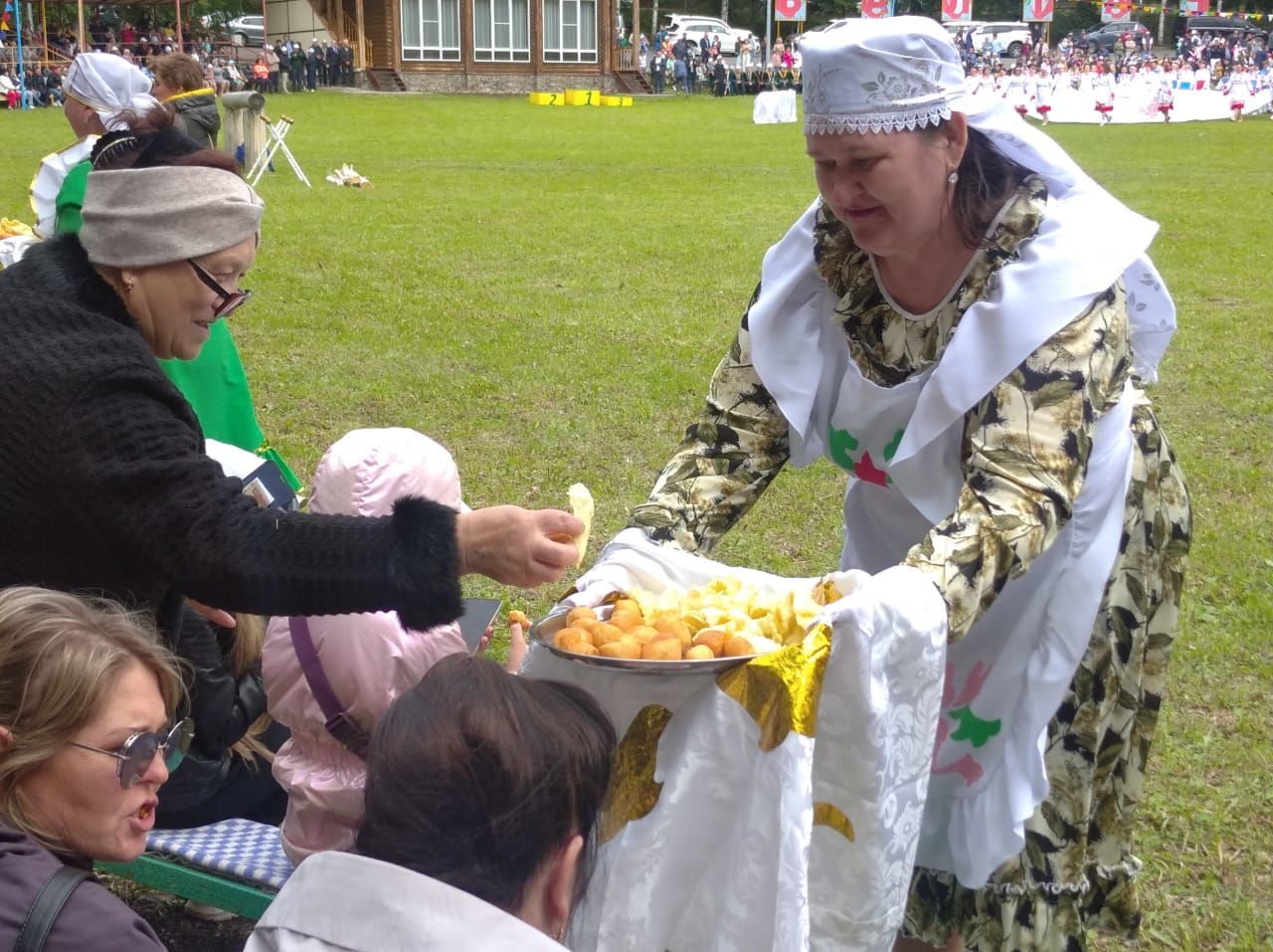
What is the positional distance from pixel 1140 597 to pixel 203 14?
6480 cm

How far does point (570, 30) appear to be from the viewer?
4503cm

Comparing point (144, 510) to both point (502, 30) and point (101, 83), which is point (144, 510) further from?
point (502, 30)

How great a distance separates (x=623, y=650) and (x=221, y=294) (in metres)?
1.10

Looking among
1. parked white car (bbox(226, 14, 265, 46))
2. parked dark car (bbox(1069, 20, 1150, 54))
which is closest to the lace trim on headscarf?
parked dark car (bbox(1069, 20, 1150, 54))

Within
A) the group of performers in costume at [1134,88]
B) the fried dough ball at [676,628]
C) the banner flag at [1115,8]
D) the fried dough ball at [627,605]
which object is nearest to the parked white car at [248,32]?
the group of performers in costume at [1134,88]

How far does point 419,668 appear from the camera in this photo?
114 inches

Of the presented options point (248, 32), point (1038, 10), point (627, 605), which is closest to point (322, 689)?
point (627, 605)

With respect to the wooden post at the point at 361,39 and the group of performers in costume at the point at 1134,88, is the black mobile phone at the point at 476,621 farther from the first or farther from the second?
the wooden post at the point at 361,39

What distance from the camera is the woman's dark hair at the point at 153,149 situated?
2639mm

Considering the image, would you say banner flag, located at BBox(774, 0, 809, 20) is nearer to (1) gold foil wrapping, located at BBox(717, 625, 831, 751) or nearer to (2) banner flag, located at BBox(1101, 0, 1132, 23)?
(2) banner flag, located at BBox(1101, 0, 1132, 23)

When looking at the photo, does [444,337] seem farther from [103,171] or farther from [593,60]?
[593,60]

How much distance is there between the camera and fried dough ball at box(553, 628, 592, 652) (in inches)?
84.7

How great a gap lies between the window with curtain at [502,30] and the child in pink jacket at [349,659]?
142 ft

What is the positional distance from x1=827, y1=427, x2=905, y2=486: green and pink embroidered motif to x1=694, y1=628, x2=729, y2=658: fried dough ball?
714mm
